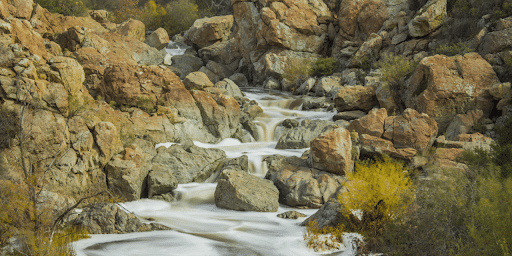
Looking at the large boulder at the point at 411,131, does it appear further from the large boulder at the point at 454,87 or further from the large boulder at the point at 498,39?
the large boulder at the point at 498,39

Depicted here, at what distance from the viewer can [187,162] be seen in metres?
14.1

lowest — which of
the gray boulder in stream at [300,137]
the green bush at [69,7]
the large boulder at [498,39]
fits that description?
the gray boulder in stream at [300,137]

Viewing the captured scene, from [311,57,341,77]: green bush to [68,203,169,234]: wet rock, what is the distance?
24.1 m

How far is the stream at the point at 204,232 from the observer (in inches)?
278

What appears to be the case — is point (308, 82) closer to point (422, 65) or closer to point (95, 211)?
point (422, 65)

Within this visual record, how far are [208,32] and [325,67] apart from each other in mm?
15052

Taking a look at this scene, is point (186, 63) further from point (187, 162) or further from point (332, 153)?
point (332, 153)

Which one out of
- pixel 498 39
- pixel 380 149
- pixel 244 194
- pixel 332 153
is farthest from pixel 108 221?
pixel 498 39

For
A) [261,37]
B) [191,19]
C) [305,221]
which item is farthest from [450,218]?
[191,19]

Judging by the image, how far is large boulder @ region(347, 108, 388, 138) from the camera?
15.1m

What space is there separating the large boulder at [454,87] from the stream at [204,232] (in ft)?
22.6

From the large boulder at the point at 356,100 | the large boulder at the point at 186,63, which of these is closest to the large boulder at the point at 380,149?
the large boulder at the point at 356,100

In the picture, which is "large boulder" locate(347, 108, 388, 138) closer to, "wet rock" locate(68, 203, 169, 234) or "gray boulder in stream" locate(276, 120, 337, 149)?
"gray boulder in stream" locate(276, 120, 337, 149)

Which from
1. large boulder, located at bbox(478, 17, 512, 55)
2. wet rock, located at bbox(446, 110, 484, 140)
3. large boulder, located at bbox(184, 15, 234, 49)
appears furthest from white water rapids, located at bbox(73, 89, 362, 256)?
large boulder, located at bbox(184, 15, 234, 49)
